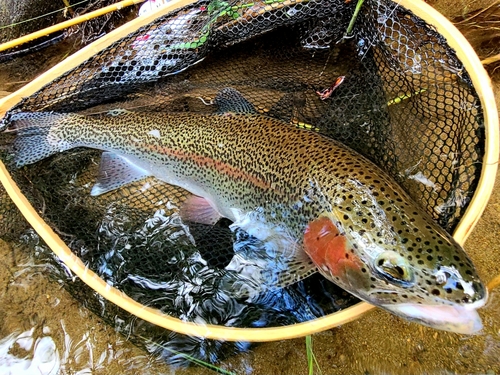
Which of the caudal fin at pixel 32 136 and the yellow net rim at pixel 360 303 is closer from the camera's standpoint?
the yellow net rim at pixel 360 303

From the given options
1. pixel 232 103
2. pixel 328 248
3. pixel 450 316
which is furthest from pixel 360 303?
pixel 232 103

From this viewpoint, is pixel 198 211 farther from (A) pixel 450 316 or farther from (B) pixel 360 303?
(A) pixel 450 316

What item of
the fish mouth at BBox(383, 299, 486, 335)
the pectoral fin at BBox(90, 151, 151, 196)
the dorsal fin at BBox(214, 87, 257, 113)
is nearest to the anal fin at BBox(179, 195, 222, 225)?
the pectoral fin at BBox(90, 151, 151, 196)

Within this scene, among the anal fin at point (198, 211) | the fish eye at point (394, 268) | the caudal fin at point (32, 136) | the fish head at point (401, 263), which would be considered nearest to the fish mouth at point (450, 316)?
the fish head at point (401, 263)

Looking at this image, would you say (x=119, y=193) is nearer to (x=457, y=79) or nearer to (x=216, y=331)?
(x=216, y=331)

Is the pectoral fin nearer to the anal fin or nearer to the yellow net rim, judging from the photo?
the anal fin

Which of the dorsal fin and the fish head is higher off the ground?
→ the dorsal fin

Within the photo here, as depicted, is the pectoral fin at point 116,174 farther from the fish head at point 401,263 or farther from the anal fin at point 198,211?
the fish head at point 401,263
